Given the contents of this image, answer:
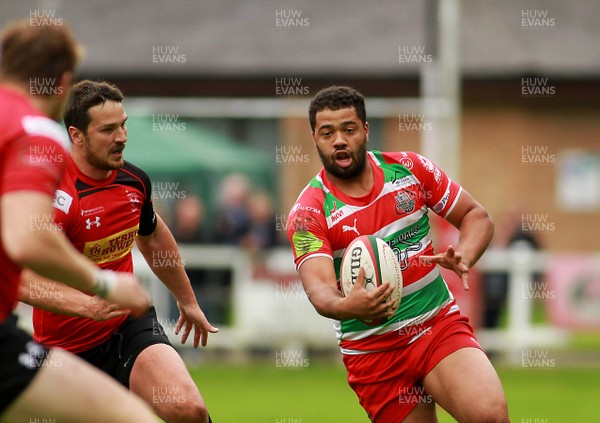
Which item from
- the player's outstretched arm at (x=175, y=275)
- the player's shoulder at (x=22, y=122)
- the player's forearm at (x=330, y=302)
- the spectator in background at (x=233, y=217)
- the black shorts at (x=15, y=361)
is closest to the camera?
the player's shoulder at (x=22, y=122)

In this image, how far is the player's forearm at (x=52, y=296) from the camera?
624 cm

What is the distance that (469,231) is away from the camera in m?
6.79

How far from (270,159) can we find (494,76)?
5.44m

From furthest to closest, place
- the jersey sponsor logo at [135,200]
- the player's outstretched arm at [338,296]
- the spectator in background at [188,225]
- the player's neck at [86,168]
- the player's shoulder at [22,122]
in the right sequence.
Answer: the spectator in background at [188,225] < the jersey sponsor logo at [135,200] < the player's neck at [86,168] < the player's outstretched arm at [338,296] < the player's shoulder at [22,122]

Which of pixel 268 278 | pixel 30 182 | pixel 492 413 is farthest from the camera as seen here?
pixel 268 278

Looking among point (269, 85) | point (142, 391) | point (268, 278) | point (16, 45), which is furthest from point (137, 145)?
point (16, 45)

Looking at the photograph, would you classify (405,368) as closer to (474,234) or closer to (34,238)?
(474,234)

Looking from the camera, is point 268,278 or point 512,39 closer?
point 268,278

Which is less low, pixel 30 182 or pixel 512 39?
pixel 512 39

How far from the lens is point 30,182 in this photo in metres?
4.35

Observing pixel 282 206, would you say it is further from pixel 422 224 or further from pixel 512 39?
pixel 422 224

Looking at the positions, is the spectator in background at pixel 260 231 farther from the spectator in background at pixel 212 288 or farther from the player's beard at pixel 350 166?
the player's beard at pixel 350 166

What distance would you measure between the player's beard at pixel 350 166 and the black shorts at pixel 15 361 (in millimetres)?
2374

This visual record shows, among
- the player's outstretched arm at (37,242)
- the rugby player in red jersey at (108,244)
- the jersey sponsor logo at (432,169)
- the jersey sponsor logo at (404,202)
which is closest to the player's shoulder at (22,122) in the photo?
the player's outstretched arm at (37,242)
